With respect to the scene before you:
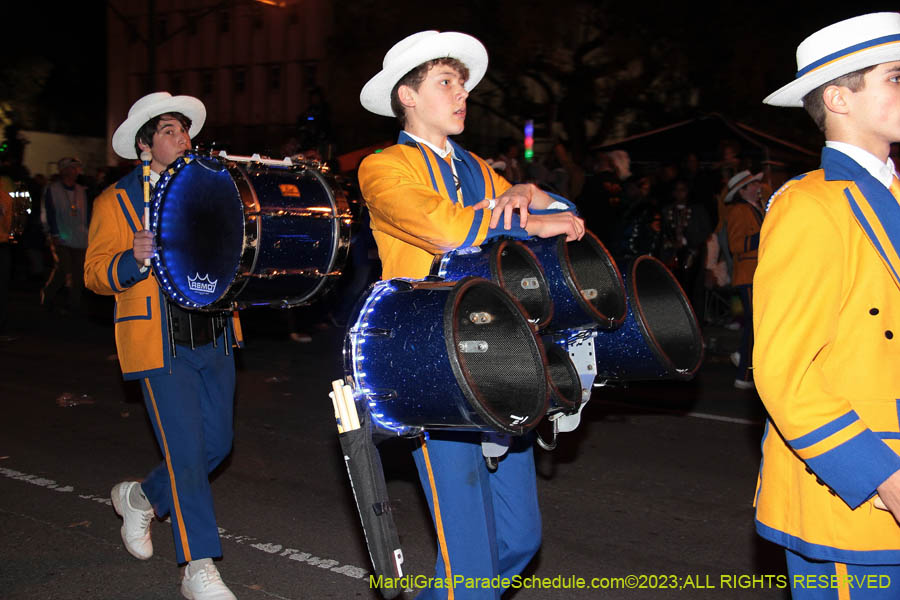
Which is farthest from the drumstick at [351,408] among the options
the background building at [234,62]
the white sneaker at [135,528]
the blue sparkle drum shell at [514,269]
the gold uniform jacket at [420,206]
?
the background building at [234,62]

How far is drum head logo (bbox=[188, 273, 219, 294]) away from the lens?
3816 mm

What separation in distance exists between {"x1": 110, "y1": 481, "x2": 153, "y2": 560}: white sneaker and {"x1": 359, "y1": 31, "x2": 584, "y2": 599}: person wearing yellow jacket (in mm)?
2112

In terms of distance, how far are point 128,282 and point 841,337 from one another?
117 inches

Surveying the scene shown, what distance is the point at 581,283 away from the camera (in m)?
3.35

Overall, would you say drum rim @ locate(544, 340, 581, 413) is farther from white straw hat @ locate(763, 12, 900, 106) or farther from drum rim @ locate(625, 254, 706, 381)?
white straw hat @ locate(763, 12, 900, 106)

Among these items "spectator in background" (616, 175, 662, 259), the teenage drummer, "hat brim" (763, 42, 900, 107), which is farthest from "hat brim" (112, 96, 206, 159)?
"spectator in background" (616, 175, 662, 259)

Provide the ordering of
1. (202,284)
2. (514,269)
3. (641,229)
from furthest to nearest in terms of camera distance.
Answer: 1. (641,229)
2. (202,284)
3. (514,269)

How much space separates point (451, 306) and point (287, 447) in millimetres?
4729

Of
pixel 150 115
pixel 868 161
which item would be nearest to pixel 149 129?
pixel 150 115

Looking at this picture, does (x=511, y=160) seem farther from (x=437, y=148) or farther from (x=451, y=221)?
(x=451, y=221)

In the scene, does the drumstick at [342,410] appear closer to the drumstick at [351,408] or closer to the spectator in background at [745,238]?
the drumstick at [351,408]

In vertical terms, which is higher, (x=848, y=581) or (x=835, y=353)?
(x=835, y=353)

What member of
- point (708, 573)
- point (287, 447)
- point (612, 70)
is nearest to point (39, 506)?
point (287, 447)

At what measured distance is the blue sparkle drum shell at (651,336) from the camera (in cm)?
331
